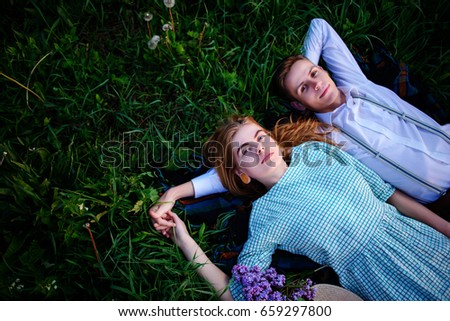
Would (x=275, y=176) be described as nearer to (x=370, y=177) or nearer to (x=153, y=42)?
(x=370, y=177)

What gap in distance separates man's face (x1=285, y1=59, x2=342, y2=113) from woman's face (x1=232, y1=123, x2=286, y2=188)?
19.7 inches

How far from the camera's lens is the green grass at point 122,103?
2311 millimetres

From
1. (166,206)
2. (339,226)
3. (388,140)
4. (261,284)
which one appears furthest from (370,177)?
(166,206)

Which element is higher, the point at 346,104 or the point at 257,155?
the point at 346,104

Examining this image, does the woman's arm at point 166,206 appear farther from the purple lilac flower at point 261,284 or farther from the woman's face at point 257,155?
the purple lilac flower at point 261,284

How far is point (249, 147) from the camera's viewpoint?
2.28m

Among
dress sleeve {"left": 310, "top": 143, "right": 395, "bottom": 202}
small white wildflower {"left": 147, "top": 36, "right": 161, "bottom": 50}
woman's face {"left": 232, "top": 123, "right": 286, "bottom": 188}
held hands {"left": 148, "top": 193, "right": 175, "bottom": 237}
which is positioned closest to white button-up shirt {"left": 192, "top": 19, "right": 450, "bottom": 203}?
dress sleeve {"left": 310, "top": 143, "right": 395, "bottom": 202}

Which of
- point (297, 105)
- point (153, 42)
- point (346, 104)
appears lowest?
point (297, 105)

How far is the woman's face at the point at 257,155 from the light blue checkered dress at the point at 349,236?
0.28 ft

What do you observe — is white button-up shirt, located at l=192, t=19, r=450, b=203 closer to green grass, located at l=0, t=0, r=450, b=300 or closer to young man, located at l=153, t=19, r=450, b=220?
young man, located at l=153, t=19, r=450, b=220

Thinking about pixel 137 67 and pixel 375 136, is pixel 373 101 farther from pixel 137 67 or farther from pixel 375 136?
pixel 137 67

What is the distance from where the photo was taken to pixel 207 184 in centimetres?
254

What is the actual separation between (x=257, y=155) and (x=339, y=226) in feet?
2.09
